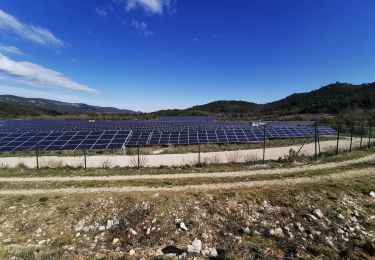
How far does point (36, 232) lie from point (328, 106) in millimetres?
135225

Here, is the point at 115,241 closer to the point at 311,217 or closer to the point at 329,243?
the point at 329,243

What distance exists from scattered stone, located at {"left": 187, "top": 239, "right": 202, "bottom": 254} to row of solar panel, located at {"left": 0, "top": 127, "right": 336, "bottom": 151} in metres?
21.9

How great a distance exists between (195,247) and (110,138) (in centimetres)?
3019

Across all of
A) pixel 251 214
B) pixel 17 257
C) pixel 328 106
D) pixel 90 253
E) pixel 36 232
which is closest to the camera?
pixel 17 257

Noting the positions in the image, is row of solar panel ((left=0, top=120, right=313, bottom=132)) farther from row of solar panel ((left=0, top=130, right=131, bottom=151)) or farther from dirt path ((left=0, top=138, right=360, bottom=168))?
dirt path ((left=0, top=138, right=360, bottom=168))

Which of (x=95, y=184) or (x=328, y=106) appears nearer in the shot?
(x=95, y=184)

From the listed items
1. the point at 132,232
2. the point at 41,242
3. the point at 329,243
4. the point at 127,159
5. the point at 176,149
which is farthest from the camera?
the point at 176,149

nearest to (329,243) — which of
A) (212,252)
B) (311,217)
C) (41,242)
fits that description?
(311,217)

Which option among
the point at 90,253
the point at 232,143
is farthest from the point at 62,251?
the point at 232,143

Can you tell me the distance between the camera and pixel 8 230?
11.1 meters

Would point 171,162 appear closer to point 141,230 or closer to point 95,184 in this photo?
point 95,184

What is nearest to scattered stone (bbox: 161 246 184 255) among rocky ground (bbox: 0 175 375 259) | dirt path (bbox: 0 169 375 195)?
rocky ground (bbox: 0 175 375 259)

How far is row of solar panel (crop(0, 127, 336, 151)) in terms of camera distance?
3416 centimetres

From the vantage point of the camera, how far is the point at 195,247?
925cm
